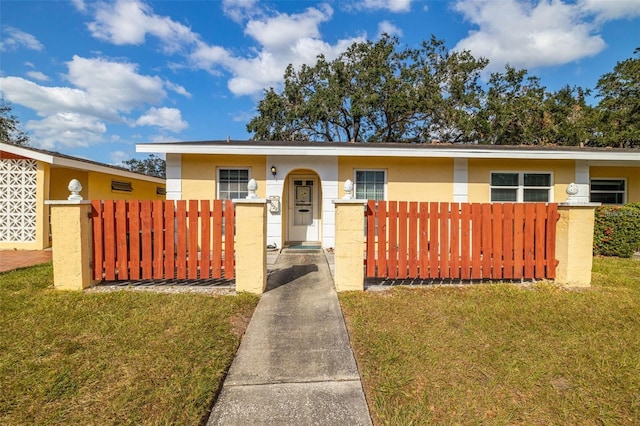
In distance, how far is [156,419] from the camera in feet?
6.37

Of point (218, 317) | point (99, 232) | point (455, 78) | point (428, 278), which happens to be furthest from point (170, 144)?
point (455, 78)

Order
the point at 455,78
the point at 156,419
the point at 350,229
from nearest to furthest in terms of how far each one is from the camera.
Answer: the point at 156,419
the point at 350,229
the point at 455,78

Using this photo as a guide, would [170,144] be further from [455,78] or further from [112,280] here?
[455,78]

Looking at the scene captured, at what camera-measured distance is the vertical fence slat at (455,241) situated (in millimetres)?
4785

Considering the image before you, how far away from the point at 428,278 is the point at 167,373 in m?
4.09

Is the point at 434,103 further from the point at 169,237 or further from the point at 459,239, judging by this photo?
the point at 169,237

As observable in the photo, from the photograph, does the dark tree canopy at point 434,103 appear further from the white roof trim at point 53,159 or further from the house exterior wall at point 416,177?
the white roof trim at point 53,159

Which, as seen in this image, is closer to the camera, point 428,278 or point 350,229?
point 350,229

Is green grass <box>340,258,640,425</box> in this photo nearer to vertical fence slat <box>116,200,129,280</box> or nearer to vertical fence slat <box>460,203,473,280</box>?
vertical fence slat <box>460,203,473,280</box>

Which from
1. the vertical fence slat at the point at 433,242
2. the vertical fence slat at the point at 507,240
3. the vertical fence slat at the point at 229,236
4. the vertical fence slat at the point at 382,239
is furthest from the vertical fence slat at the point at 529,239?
the vertical fence slat at the point at 229,236

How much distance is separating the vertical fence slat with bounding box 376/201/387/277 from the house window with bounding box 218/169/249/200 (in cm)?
444

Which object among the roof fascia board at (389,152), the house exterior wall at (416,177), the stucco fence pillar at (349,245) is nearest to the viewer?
the stucco fence pillar at (349,245)

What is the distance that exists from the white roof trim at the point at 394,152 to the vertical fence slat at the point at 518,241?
3.16m

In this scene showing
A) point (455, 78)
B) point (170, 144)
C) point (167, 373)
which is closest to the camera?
point (167, 373)
